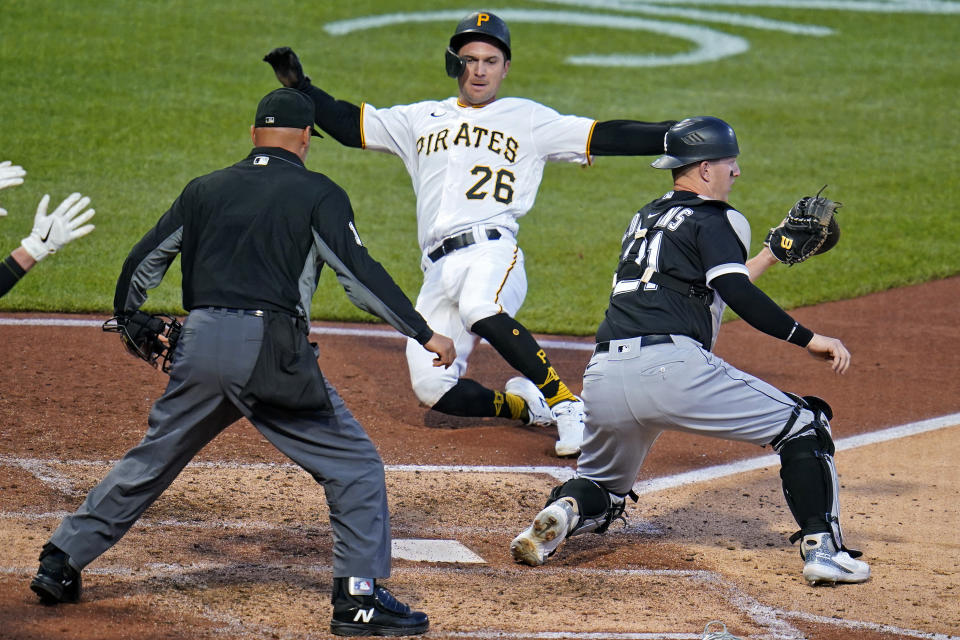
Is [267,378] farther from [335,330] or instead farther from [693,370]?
[335,330]

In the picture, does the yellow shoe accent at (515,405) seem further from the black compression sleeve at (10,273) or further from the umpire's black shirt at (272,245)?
the black compression sleeve at (10,273)

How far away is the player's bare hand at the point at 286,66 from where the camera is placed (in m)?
6.17

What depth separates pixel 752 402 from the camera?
15.6ft

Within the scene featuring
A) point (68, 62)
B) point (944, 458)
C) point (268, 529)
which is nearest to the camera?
point (268, 529)

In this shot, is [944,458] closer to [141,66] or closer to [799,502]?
[799,502]

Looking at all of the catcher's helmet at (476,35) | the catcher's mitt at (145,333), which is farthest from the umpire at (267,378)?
the catcher's helmet at (476,35)

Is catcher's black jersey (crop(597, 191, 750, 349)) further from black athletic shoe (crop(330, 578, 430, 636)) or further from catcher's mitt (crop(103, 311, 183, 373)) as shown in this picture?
catcher's mitt (crop(103, 311, 183, 373))

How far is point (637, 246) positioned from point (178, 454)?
1.93 m

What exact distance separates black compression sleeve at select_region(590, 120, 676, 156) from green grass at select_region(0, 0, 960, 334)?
2.61m

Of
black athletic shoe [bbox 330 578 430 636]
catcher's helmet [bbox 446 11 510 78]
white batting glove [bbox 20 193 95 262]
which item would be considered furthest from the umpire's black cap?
catcher's helmet [bbox 446 11 510 78]

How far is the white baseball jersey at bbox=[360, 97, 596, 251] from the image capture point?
6484mm

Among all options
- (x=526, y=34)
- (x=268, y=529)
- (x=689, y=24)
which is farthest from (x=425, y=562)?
A: (x=689, y=24)

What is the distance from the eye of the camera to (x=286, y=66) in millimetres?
6258

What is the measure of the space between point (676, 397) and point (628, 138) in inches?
78.0
